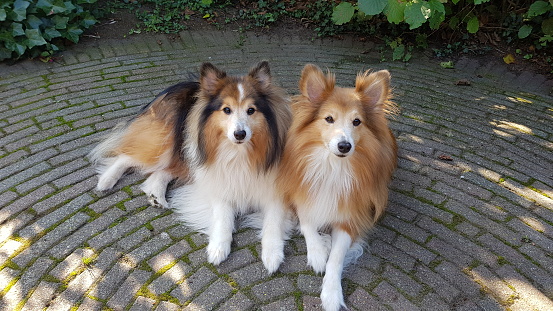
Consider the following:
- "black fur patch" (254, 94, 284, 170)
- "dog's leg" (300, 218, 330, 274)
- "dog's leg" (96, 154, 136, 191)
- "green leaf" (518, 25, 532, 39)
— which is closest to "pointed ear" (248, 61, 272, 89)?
"black fur patch" (254, 94, 284, 170)

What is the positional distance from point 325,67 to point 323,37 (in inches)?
46.2

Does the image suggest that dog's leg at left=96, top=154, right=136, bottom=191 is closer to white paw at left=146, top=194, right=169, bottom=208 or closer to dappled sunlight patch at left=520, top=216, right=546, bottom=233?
white paw at left=146, top=194, right=169, bottom=208

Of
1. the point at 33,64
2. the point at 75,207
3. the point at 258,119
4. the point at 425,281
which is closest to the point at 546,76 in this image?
the point at 425,281

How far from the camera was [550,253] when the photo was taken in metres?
3.33

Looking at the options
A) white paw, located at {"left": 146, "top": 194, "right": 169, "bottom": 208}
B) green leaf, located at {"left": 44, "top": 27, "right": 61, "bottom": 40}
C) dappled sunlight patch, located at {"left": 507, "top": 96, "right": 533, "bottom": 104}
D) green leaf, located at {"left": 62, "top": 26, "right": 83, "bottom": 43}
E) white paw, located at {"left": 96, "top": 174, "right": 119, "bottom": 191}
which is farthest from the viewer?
green leaf, located at {"left": 62, "top": 26, "right": 83, "bottom": 43}

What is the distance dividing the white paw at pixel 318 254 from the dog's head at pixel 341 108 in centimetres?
75

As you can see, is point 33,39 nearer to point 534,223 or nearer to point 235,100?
point 235,100

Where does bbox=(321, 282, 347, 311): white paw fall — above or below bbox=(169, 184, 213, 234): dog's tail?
below

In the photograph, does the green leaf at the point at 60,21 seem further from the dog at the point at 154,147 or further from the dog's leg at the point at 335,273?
the dog's leg at the point at 335,273

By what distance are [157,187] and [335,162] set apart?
65.0 inches

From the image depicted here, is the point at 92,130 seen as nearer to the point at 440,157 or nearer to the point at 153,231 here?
the point at 153,231

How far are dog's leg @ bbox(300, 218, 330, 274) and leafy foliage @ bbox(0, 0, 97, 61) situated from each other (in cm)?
462

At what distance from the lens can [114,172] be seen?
3.92 meters

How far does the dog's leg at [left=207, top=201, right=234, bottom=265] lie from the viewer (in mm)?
3160
